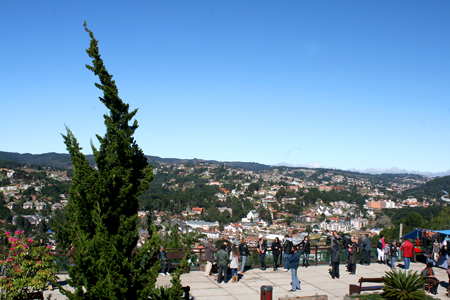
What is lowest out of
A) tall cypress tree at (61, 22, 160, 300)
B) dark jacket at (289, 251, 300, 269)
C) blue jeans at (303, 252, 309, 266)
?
blue jeans at (303, 252, 309, 266)

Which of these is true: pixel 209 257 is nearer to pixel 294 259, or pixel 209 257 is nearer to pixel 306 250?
pixel 294 259

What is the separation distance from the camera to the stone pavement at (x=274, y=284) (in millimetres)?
8461

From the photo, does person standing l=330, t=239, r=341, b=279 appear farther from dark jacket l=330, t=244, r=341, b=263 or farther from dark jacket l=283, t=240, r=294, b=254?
dark jacket l=283, t=240, r=294, b=254

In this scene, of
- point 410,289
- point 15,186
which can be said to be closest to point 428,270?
point 410,289

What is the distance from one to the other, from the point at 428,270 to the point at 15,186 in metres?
140

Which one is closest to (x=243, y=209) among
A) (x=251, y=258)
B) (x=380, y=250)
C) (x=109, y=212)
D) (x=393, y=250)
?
(x=380, y=250)

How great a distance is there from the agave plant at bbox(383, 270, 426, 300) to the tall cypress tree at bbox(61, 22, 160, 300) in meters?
5.53

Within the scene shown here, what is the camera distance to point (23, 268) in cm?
629

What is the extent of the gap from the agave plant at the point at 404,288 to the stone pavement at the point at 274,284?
108 cm

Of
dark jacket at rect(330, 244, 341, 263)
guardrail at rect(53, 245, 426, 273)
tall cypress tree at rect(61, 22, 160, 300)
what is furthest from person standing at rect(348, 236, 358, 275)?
tall cypress tree at rect(61, 22, 160, 300)

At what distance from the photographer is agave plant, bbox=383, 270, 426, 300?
25.4 ft

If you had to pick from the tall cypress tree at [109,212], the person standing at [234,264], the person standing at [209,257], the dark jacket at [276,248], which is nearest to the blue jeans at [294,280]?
the person standing at [234,264]

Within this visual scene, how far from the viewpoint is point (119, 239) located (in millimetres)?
4895

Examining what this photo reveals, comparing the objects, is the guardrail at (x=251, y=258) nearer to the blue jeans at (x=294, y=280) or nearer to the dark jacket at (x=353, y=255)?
the dark jacket at (x=353, y=255)
